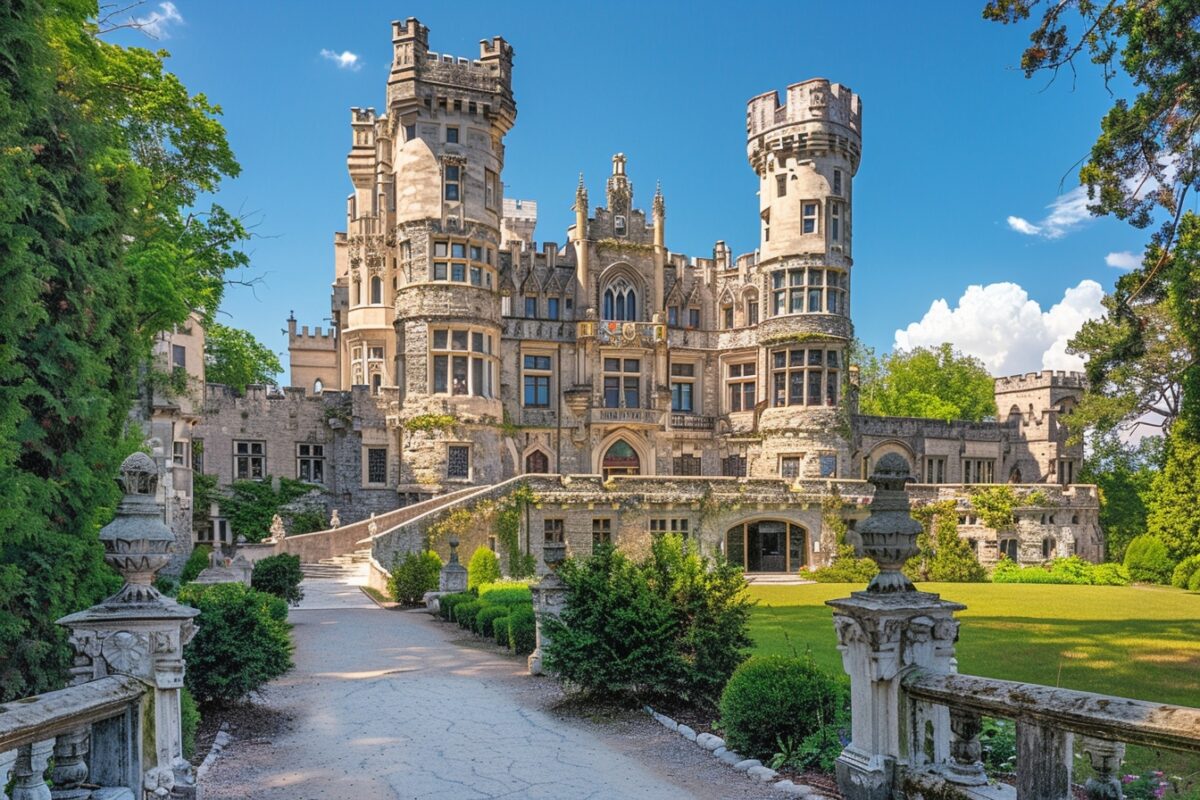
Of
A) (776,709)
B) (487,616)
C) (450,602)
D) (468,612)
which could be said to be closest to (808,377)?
(450,602)

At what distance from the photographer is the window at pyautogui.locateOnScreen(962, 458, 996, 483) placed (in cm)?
4706

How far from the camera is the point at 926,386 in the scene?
6150 centimetres

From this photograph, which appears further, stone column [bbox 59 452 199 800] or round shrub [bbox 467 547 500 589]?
round shrub [bbox 467 547 500 589]

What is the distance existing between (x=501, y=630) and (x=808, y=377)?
2608 centimetres

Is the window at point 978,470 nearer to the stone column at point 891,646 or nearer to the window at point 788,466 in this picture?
the window at point 788,466

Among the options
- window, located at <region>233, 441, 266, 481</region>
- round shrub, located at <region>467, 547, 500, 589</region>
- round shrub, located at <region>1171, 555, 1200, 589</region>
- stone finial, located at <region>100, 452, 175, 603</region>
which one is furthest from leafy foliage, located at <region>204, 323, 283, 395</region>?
round shrub, located at <region>1171, 555, 1200, 589</region>

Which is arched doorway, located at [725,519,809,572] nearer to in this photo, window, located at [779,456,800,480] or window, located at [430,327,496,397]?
window, located at [779,456,800,480]

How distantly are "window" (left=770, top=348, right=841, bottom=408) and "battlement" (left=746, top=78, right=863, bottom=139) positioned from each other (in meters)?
11.1

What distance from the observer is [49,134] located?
10523 mm

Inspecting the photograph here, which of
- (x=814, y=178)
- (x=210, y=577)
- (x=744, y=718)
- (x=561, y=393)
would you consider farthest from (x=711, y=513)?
(x=744, y=718)

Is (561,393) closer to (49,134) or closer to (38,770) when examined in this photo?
(49,134)

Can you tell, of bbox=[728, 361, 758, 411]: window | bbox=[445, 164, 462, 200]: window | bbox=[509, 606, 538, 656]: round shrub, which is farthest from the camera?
bbox=[728, 361, 758, 411]: window

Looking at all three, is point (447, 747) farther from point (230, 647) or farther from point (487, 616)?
point (487, 616)

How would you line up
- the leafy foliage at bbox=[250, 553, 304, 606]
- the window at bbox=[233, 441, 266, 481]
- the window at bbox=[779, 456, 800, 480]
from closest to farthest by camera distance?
1. the leafy foliage at bbox=[250, 553, 304, 606]
2. the window at bbox=[233, 441, 266, 481]
3. the window at bbox=[779, 456, 800, 480]
